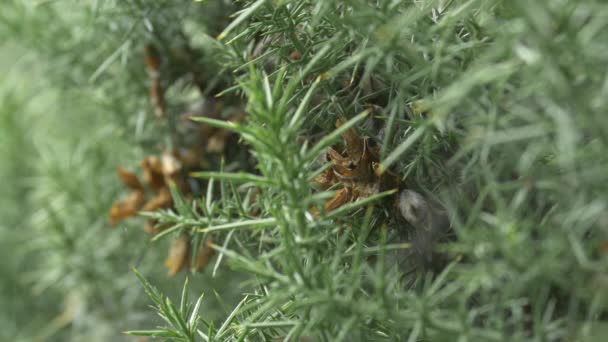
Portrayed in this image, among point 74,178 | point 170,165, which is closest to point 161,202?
point 170,165

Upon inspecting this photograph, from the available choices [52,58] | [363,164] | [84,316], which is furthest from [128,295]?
[363,164]

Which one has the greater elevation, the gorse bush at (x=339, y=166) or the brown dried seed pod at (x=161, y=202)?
the gorse bush at (x=339, y=166)

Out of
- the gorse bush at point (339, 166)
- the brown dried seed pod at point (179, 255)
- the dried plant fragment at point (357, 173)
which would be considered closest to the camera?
the gorse bush at point (339, 166)

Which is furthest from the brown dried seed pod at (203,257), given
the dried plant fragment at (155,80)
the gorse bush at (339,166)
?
the dried plant fragment at (155,80)

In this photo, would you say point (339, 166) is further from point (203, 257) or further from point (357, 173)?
point (203, 257)

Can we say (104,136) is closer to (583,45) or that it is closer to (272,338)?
(272,338)

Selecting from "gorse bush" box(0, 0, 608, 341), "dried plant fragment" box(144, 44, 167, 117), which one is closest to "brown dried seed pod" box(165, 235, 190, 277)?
"gorse bush" box(0, 0, 608, 341)

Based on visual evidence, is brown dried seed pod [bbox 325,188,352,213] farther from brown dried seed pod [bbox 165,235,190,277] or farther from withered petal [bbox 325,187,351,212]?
brown dried seed pod [bbox 165,235,190,277]

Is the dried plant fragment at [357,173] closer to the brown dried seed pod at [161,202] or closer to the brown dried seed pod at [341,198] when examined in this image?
the brown dried seed pod at [341,198]
